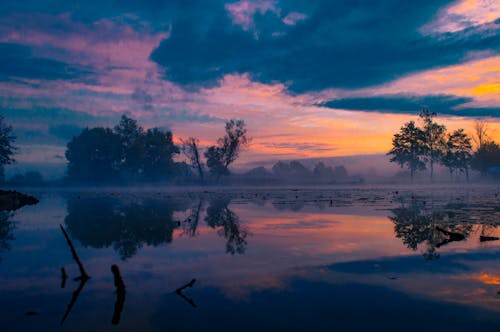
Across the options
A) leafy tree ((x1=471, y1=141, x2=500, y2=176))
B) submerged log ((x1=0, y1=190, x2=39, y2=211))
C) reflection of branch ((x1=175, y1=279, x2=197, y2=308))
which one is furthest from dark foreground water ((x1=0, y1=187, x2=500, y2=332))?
leafy tree ((x1=471, y1=141, x2=500, y2=176))

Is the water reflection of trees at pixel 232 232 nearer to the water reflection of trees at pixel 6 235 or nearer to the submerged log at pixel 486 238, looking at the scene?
the water reflection of trees at pixel 6 235

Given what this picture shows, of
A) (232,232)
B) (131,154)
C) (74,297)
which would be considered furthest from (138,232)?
(131,154)

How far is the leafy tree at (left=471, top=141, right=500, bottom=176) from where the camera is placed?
375 ft

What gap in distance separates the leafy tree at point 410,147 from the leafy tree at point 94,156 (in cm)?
8158

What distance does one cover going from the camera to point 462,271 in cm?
876

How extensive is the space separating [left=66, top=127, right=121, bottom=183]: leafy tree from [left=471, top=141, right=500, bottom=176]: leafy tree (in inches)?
4377

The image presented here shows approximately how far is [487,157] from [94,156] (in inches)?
4752

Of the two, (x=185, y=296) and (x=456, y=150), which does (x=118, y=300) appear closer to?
(x=185, y=296)

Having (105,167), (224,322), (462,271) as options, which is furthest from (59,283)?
(105,167)

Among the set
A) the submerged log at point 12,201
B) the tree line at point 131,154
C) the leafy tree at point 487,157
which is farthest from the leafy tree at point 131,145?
the leafy tree at point 487,157

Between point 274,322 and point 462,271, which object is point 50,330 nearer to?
point 274,322

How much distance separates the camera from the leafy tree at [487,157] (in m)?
114

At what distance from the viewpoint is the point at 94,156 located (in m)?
102

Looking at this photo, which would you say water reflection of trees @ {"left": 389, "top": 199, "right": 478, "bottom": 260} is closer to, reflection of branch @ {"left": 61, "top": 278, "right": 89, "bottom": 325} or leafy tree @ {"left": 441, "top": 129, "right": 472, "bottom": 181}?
reflection of branch @ {"left": 61, "top": 278, "right": 89, "bottom": 325}
